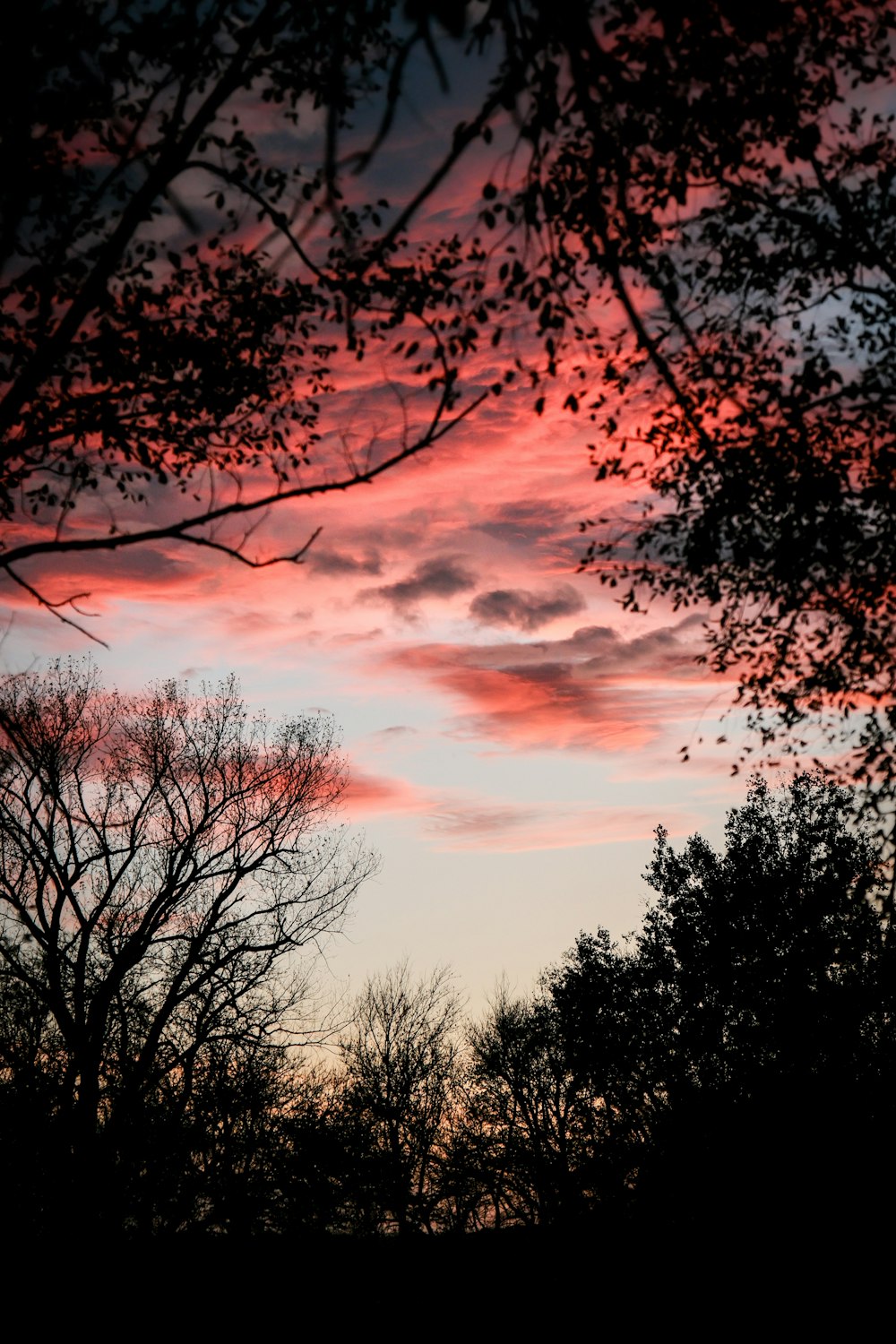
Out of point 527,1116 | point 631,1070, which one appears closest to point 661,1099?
point 631,1070

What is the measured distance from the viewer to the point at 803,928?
2511cm

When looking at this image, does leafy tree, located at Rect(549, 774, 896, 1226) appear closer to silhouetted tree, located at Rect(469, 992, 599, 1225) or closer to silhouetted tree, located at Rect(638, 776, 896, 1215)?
silhouetted tree, located at Rect(638, 776, 896, 1215)

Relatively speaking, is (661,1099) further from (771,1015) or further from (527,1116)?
(527,1116)

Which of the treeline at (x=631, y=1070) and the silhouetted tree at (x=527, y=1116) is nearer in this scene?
the treeline at (x=631, y=1070)

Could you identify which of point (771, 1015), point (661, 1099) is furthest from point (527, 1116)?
point (771, 1015)

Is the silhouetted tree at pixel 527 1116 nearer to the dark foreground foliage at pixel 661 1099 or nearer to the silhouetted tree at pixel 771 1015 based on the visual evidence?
the dark foreground foliage at pixel 661 1099

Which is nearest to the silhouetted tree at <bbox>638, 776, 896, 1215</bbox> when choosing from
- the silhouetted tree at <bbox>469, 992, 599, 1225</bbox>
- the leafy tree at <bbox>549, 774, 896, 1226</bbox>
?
the leafy tree at <bbox>549, 774, 896, 1226</bbox>

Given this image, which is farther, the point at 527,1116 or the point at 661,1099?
the point at 527,1116

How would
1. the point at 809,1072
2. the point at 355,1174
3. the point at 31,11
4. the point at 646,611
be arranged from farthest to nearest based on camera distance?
the point at 355,1174
the point at 809,1072
the point at 646,611
the point at 31,11

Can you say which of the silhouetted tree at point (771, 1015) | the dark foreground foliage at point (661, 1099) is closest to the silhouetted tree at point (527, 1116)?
the dark foreground foliage at point (661, 1099)

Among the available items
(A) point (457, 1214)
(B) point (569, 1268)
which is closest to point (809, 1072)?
(B) point (569, 1268)

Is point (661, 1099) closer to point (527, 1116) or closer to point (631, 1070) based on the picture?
point (631, 1070)

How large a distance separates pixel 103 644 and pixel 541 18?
12.7 feet

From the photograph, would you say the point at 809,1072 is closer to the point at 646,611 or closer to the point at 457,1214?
the point at 646,611
